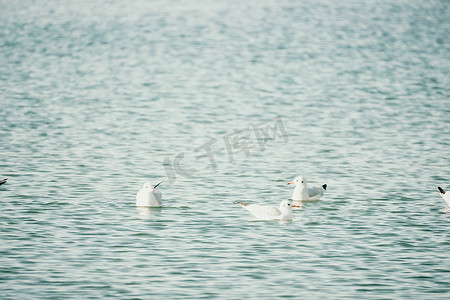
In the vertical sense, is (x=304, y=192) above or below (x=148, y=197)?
below

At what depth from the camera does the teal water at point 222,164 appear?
1623 cm

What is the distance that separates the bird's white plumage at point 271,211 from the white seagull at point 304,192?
5.31 feet

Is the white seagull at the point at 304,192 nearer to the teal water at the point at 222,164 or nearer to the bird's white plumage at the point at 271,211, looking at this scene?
the teal water at the point at 222,164

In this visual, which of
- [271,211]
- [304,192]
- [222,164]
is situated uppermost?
[271,211]

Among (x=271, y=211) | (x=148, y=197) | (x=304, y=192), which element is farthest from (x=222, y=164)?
(x=271, y=211)

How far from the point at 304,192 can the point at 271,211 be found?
201 centimetres

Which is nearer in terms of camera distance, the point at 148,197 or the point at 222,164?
the point at 148,197

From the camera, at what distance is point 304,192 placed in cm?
2114

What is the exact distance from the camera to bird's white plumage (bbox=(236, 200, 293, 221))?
1938 centimetres

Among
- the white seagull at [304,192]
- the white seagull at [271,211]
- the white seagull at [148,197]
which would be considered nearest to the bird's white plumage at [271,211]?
the white seagull at [271,211]

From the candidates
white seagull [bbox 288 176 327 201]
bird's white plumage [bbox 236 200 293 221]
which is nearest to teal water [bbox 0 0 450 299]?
bird's white plumage [bbox 236 200 293 221]

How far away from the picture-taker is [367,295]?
A: 49.5 feet

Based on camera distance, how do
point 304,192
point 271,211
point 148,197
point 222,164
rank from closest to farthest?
point 271,211
point 148,197
point 304,192
point 222,164

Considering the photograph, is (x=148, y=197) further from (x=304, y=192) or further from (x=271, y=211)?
(x=304, y=192)
